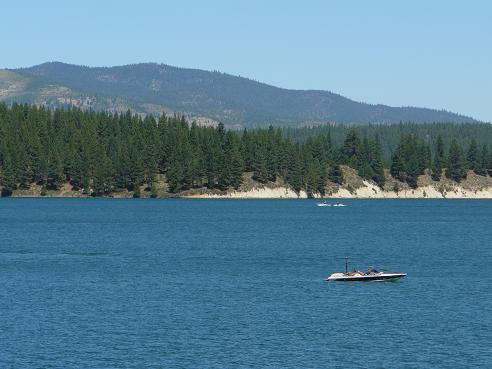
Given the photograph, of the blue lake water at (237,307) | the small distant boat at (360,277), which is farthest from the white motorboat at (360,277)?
the blue lake water at (237,307)

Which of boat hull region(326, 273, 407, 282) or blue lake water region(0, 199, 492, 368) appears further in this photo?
boat hull region(326, 273, 407, 282)

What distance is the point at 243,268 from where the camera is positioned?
404ft

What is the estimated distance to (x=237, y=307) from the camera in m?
89.8

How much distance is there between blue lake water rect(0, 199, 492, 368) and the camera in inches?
2758

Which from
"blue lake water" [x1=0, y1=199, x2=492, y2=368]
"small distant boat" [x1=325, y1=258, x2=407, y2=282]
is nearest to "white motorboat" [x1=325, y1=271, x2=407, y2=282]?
"small distant boat" [x1=325, y1=258, x2=407, y2=282]

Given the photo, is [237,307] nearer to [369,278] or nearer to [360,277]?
[360,277]

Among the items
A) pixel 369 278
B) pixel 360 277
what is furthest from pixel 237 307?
pixel 369 278

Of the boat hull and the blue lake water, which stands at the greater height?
the boat hull

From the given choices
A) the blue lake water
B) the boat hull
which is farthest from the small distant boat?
the blue lake water

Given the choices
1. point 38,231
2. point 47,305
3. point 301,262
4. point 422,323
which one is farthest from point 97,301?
point 38,231

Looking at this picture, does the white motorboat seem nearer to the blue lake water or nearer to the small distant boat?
the small distant boat

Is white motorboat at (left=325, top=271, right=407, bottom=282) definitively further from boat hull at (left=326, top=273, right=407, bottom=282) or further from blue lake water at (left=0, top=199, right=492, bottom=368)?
blue lake water at (left=0, top=199, right=492, bottom=368)

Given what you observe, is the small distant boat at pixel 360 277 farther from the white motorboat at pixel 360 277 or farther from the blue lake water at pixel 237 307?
the blue lake water at pixel 237 307

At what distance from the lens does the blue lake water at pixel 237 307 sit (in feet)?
230
